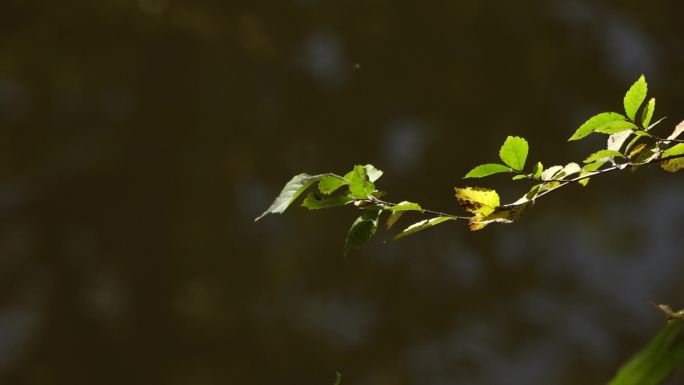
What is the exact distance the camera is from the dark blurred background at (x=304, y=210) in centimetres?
171

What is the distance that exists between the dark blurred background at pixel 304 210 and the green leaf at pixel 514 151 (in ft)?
4.02

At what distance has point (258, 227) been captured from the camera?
1808 millimetres

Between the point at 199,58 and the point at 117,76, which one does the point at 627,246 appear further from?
the point at 117,76

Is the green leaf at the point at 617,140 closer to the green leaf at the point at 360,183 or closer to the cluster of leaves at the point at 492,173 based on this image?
the cluster of leaves at the point at 492,173

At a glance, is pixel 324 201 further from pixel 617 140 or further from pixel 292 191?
pixel 617 140

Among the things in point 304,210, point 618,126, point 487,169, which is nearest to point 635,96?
point 618,126

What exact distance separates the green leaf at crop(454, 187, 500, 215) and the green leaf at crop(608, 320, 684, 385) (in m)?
0.37

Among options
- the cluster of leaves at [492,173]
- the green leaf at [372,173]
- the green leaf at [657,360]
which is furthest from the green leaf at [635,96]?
the green leaf at [657,360]

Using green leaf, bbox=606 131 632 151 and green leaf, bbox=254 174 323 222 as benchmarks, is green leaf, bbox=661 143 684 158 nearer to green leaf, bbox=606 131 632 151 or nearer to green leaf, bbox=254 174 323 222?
green leaf, bbox=606 131 632 151

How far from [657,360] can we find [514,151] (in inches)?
14.9

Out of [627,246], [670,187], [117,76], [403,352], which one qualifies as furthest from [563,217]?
[117,76]

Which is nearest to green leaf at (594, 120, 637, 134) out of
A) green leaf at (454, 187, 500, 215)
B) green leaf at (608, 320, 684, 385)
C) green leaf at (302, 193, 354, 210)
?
green leaf at (454, 187, 500, 215)

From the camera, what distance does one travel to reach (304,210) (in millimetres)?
1845

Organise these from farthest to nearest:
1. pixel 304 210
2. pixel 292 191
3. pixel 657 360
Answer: pixel 304 210 → pixel 292 191 → pixel 657 360
